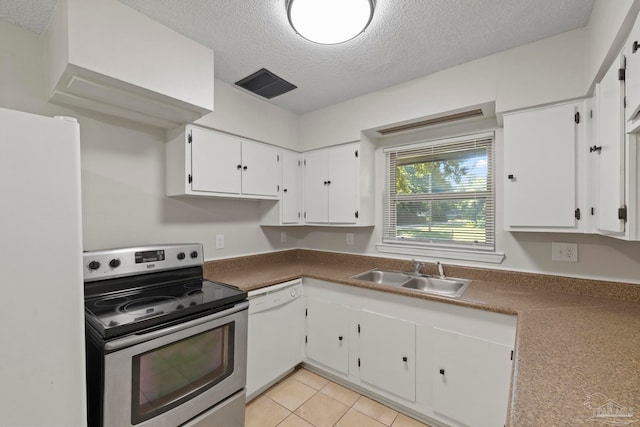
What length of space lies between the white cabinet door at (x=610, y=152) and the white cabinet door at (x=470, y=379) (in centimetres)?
81

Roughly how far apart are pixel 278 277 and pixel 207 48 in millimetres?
1648

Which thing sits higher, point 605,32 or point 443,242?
point 605,32

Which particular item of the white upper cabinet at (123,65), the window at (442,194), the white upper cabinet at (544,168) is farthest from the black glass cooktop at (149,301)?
the white upper cabinet at (544,168)

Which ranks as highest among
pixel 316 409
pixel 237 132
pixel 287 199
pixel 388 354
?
pixel 237 132

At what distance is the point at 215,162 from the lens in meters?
2.12

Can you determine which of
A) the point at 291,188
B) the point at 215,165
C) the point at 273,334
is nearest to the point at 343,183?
the point at 291,188

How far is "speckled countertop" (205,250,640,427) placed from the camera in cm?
70

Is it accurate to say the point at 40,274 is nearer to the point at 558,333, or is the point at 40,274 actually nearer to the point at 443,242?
the point at 558,333

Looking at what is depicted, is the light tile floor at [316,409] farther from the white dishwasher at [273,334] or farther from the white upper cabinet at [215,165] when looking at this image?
the white upper cabinet at [215,165]

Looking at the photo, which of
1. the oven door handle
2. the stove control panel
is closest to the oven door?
the oven door handle

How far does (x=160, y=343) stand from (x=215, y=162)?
128cm

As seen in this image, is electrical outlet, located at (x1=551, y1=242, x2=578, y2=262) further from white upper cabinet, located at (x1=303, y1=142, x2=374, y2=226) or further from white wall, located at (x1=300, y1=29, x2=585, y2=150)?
white upper cabinet, located at (x1=303, y1=142, x2=374, y2=226)

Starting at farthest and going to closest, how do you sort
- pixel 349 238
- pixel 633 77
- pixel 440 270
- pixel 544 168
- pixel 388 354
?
1. pixel 349 238
2. pixel 440 270
3. pixel 388 354
4. pixel 544 168
5. pixel 633 77

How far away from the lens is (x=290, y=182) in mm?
2809
